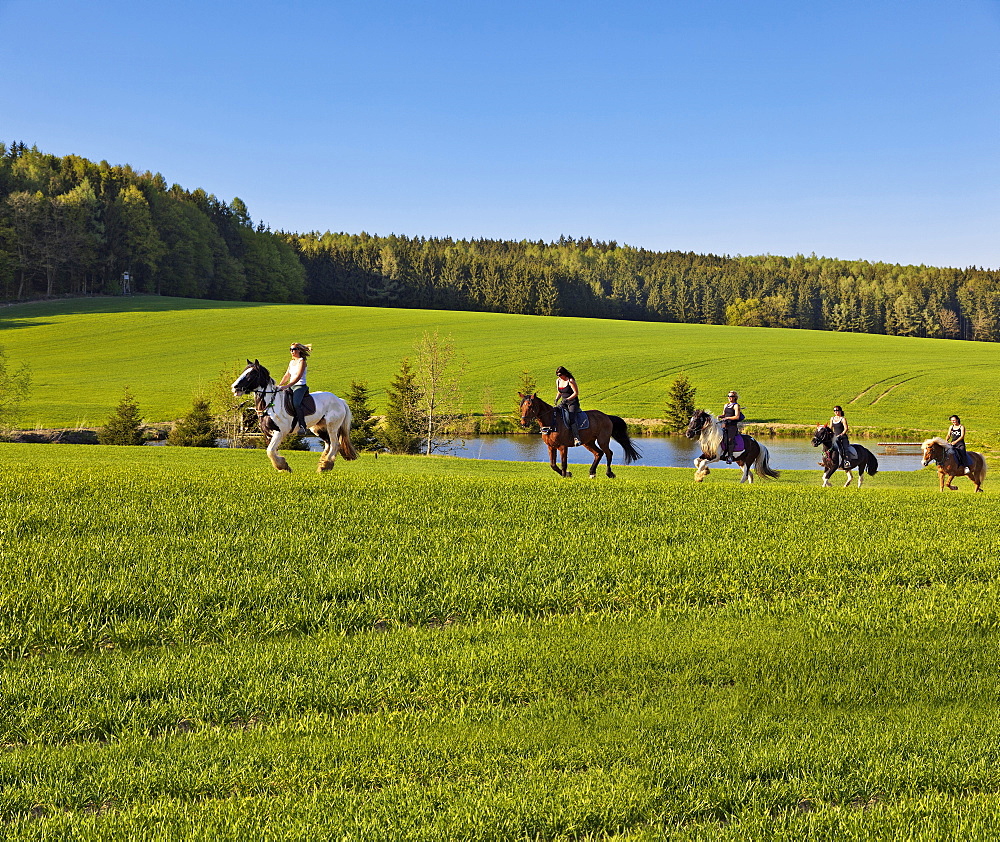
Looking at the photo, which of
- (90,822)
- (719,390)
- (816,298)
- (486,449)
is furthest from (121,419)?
(816,298)

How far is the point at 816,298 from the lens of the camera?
518ft

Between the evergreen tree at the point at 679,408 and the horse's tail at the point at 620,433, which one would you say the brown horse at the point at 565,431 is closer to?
the horse's tail at the point at 620,433

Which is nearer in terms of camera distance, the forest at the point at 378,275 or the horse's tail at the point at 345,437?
the horse's tail at the point at 345,437

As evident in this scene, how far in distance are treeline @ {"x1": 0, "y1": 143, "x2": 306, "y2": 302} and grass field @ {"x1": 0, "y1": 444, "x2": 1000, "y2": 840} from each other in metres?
106

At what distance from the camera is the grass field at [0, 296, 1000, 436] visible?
6744 centimetres

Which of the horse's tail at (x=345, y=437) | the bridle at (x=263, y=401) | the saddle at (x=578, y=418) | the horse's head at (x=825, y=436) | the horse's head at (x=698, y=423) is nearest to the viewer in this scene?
the bridle at (x=263, y=401)

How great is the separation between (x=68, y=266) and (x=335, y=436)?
112 meters

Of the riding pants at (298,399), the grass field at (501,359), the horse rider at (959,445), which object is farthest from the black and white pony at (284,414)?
the grass field at (501,359)

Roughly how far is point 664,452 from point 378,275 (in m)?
108

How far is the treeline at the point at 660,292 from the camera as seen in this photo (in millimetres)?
147000

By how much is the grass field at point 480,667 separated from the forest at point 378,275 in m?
110

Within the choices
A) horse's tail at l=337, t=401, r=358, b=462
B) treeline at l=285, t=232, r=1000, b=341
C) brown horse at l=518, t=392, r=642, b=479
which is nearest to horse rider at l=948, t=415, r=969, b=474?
brown horse at l=518, t=392, r=642, b=479

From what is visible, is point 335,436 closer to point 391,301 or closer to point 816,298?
point 391,301

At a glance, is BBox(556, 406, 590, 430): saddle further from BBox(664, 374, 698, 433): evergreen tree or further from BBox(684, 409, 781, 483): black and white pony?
BBox(664, 374, 698, 433): evergreen tree
